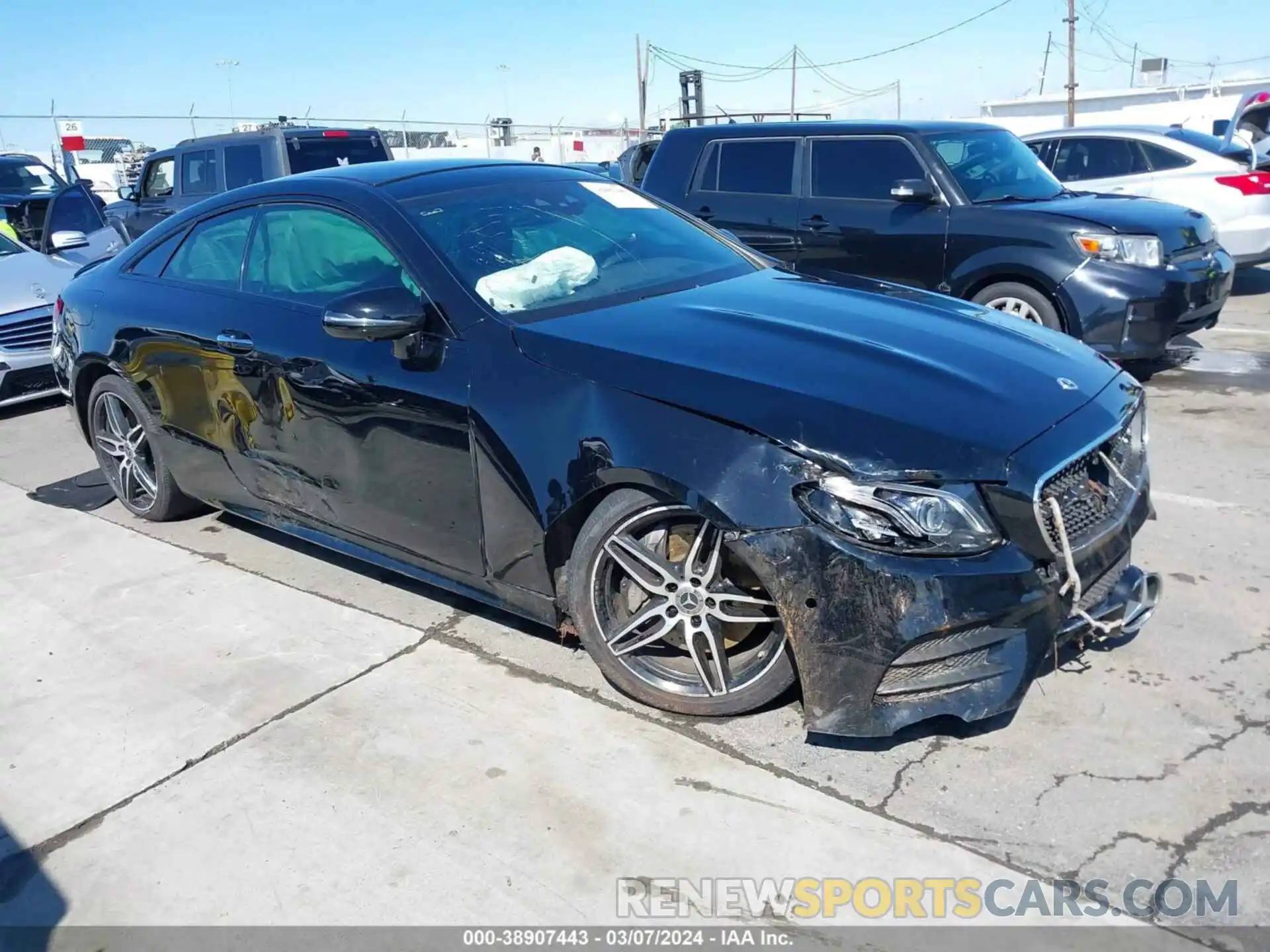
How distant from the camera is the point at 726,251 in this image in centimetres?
431

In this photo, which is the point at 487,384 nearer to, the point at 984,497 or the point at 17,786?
the point at 984,497

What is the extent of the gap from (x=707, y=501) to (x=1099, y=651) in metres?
1.57

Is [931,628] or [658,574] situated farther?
[658,574]

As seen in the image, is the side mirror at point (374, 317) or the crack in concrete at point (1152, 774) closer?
the crack in concrete at point (1152, 774)

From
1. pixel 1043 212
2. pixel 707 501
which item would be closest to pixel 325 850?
pixel 707 501

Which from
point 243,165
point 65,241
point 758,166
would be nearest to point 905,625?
point 758,166

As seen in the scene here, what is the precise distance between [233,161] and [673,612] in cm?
1055

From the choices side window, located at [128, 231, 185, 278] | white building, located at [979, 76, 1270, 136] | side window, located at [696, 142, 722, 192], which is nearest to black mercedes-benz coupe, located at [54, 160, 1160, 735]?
side window, located at [128, 231, 185, 278]

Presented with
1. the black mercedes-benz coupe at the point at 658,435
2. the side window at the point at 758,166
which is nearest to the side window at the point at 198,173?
the side window at the point at 758,166

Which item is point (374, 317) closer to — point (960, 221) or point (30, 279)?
point (960, 221)

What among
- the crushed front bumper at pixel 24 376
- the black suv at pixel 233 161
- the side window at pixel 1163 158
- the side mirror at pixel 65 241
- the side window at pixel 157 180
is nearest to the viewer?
the crushed front bumper at pixel 24 376

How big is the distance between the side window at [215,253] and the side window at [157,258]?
0.05 meters

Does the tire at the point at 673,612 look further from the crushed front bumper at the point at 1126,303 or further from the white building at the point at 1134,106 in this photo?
the white building at the point at 1134,106

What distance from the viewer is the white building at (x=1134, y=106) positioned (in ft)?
119
